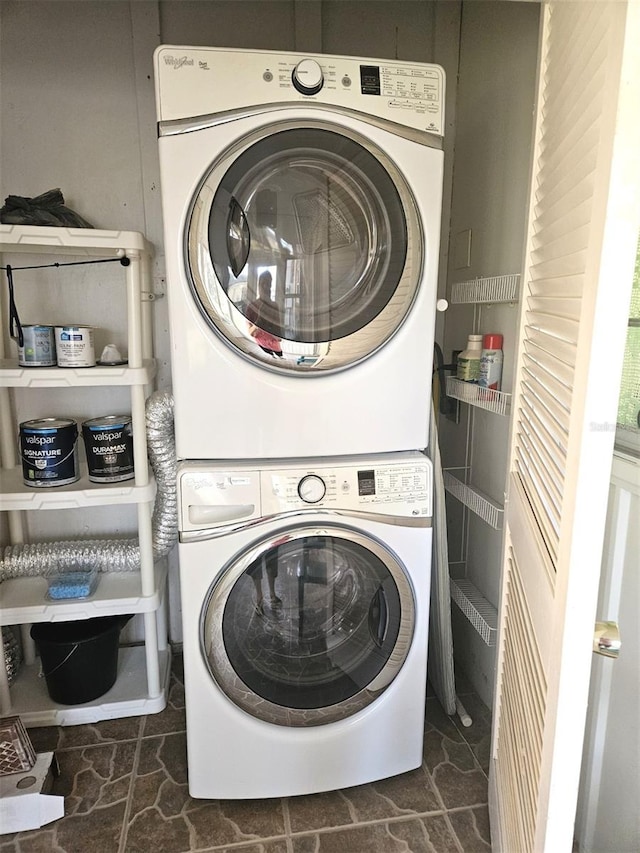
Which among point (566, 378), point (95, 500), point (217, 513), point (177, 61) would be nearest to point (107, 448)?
point (95, 500)

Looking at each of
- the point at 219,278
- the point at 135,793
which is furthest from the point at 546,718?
the point at 135,793

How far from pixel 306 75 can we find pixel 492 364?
828 millimetres

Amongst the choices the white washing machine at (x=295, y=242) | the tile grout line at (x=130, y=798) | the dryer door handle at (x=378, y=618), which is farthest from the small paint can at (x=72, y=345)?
the tile grout line at (x=130, y=798)

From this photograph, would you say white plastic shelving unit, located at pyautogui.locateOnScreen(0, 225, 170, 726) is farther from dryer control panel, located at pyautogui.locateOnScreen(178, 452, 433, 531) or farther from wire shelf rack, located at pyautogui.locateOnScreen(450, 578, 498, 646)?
wire shelf rack, located at pyautogui.locateOnScreen(450, 578, 498, 646)

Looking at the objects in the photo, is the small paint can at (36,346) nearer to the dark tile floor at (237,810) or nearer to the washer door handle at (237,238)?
the washer door handle at (237,238)

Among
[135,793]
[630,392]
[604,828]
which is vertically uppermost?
[630,392]

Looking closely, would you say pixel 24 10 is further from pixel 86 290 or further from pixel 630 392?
pixel 630 392

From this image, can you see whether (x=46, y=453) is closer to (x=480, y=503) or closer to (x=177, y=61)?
(x=177, y=61)

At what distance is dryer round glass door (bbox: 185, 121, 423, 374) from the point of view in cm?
126

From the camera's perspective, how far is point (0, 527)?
193cm

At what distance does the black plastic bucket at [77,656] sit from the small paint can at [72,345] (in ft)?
2.75

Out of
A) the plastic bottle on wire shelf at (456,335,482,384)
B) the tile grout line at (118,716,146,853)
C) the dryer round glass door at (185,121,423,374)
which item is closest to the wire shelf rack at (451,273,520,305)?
the plastic bottle on wire shelf at (456,335,482,384)

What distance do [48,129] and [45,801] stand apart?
6.25 feet

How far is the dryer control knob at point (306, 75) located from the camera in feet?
4.04
